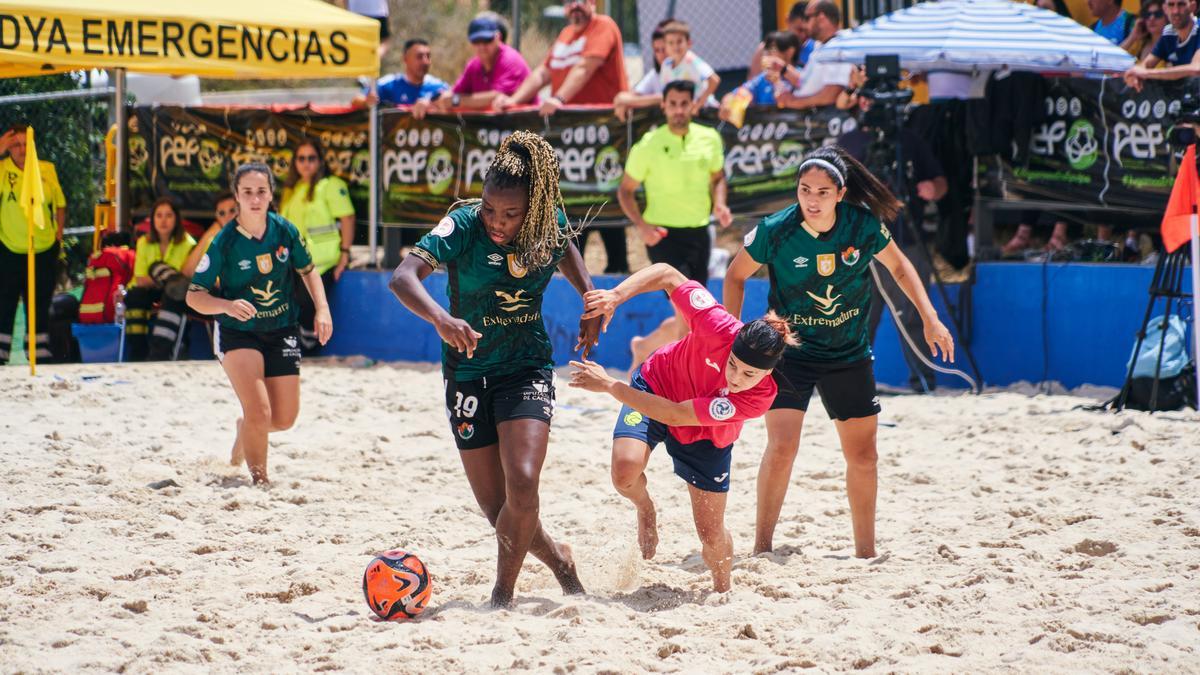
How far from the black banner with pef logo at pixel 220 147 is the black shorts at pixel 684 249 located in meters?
3.56

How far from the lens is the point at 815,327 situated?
5.60 metres

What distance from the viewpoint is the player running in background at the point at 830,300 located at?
5.57 m

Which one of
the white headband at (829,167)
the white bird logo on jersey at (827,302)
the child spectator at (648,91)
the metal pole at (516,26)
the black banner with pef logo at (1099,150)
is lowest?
the white bird logo on jersey at (827,302)

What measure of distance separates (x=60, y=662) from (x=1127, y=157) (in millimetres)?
7986

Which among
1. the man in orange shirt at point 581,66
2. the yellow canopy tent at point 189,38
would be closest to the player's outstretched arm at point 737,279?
the man in orange shirt at point 581,66

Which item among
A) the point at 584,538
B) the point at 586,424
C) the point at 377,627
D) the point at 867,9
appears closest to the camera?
the point at 377,627

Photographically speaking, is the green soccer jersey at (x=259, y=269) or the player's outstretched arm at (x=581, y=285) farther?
the green soccer jersey at (x=259, y=269)

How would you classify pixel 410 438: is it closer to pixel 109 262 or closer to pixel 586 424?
pixel 586 424

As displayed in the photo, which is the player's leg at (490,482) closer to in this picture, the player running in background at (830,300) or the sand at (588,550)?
the sand at (588,550)

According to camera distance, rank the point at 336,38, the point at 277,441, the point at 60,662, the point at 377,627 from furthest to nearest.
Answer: the point at 336,38 < the point at 277,441 < the point at 377,627 < the point at 60,662

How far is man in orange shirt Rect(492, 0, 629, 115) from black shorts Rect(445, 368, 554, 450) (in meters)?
6.63

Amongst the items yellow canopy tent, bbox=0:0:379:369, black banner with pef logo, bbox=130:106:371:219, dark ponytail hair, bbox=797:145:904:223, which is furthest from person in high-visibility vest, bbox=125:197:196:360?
dark ponytail hair, bbox=797:145:904:223

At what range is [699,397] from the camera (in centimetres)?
503

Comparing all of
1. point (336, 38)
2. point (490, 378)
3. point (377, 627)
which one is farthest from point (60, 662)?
point (336, 38)
